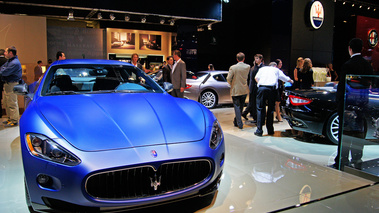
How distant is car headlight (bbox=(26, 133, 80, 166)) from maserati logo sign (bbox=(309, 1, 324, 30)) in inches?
389

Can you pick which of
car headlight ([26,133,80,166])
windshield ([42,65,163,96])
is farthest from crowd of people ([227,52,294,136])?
car headlight ([26,133,80,166])

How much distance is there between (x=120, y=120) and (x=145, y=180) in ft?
Result: 1.92

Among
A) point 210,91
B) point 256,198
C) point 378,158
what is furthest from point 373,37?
point 256,198

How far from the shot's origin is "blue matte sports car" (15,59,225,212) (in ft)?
6.34

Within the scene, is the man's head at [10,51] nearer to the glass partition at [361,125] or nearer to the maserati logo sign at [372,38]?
the glass partition at [361,125]

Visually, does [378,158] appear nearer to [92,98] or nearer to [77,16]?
[92,98]

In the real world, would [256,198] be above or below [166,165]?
below

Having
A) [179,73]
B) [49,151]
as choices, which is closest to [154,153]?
[49,151]

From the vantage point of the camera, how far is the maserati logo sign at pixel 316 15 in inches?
390

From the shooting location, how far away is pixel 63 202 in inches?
76.4

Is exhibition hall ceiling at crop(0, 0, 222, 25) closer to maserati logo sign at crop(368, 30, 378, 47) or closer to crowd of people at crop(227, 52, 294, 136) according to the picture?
crowd of people at crop(227, 52, 294, 136)

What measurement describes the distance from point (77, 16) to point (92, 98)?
36.0 feet

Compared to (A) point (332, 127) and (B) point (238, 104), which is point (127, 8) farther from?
(A) point (332, 127)

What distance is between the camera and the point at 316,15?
10078 mm
